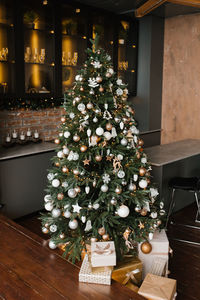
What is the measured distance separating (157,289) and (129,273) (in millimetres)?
351

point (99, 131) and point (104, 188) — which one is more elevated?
point (99, 131)

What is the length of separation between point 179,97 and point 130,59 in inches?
46.3

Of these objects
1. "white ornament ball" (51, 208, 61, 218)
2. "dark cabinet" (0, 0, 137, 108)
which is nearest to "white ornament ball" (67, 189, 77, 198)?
"white ornament ball" (51, 208, 61, 218)

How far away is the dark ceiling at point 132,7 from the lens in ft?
14.3

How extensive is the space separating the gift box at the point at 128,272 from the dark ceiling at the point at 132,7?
11.6 feet

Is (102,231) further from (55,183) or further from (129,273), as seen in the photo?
(55,183)

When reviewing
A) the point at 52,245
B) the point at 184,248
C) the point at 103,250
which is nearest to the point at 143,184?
the point at 103,250

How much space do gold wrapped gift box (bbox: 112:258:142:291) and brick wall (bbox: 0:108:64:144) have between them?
8.30 feet

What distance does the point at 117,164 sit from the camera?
2.40 metres

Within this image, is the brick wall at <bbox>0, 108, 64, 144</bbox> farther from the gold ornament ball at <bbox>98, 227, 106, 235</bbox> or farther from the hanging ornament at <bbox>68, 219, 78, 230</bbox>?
the gold ornament ball at <bbox>98, 227, 106, 235</bbox>

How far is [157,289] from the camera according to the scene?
1907mm

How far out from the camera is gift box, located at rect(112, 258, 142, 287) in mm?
2213

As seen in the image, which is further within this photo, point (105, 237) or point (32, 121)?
point (32, 121)

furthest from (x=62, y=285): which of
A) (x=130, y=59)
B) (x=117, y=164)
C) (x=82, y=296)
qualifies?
(x=130, y=59)
